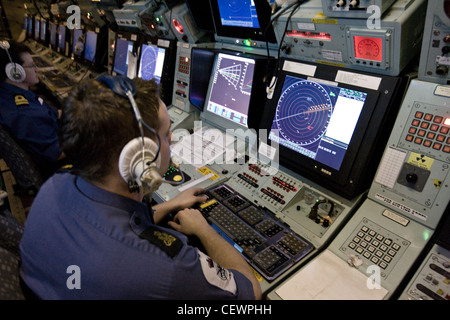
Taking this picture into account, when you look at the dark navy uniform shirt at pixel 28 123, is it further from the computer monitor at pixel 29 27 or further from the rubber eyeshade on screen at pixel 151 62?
the computer monitor at pixel 29 27

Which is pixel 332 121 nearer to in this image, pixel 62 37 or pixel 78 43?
pixel 78 43

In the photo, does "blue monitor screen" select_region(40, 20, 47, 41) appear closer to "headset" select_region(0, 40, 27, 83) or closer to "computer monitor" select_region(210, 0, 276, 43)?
"headset" select_region(0, 40, 27, 83)

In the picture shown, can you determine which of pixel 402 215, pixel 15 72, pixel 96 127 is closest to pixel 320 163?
pixel 402 215

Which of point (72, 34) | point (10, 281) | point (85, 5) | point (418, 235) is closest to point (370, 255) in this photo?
point (418, 235)

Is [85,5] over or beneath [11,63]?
over

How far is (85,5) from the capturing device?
13.3ft

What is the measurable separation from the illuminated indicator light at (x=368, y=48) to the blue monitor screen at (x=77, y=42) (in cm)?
455

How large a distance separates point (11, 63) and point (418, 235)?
3.07m

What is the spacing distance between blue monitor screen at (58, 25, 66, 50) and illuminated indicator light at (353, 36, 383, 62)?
5.75 m

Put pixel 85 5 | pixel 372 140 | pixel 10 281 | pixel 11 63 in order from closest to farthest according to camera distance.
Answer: pixel 10 281, pixel 372 140, pixel 11 63, pixel 85 5

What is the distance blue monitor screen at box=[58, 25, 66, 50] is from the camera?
5352mm

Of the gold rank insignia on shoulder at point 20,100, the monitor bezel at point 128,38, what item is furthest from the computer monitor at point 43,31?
the gold rank insignia on shoulder at point 20,100

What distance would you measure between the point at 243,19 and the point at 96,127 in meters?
1.49

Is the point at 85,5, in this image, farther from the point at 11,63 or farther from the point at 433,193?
the point at 433,193
